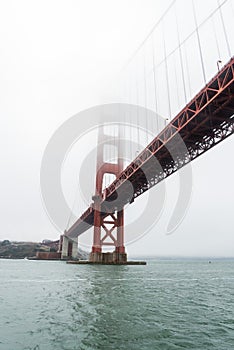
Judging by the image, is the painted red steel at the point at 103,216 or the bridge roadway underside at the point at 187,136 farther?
the painted red steel at the point at 103,216

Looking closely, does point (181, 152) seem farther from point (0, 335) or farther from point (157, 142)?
point (0, 335)

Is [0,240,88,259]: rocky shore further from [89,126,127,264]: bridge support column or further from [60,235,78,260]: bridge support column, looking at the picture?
[89,126,127,264]: bridge support column

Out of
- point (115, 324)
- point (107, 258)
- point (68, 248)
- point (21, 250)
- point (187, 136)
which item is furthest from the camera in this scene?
point (21, 250)

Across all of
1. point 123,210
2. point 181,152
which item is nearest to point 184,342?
point 181,152

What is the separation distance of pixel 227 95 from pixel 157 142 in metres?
7.52

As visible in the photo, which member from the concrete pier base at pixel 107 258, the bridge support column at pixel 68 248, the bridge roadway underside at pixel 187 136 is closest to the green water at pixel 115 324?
the bridge roadway underside at pixel 187 136

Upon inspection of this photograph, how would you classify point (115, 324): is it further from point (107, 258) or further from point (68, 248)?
point (68, 248)

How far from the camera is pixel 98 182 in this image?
112ft

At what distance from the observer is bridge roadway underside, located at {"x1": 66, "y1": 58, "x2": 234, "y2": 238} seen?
1333 centimetres

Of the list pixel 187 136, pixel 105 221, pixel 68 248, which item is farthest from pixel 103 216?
pixel 68 248

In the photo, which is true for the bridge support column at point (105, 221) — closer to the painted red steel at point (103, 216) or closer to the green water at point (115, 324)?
the painted red steel at point (103, 216)

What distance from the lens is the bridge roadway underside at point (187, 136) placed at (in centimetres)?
1333

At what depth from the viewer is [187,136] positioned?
16984mm

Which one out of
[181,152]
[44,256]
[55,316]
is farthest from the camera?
[44,256]
